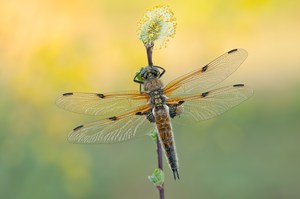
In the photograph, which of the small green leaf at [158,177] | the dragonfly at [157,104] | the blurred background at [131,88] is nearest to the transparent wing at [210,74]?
the dragonfly at [157,104]

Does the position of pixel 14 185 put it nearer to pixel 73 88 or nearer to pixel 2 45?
pixel 73 88

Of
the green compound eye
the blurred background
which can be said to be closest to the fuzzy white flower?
the green compound eye

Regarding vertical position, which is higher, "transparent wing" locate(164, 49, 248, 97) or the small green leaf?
"transparent wing" locate(164, 49, 248, 97)

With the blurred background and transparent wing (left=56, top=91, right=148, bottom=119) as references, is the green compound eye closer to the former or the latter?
transparent wing (left=56, top=91, right=148, bottom=119)

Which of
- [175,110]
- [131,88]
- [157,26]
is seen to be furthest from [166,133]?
[131,88]

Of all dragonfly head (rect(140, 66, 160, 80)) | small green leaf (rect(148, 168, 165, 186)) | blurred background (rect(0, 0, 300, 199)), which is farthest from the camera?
blurred background (rect(0, 0, 300, 199))

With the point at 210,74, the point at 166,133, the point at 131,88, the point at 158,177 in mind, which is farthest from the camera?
the point at 131,88

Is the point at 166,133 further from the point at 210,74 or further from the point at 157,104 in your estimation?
the point at 210,74

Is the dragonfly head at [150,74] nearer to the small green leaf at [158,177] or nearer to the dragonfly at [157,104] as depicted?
the dragonfly at [157,104]

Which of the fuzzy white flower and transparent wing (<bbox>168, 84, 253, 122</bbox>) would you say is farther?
transparent wing (<bbox>168, 84, 253, 122</bbox>)
